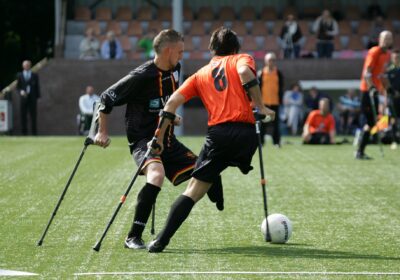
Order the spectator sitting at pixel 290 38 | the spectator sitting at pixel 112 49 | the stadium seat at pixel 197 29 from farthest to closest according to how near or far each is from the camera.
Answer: the stadium seat at pixel 197 29, the spectator sitting at pixel 112 49, the spectator sitting at pixel 290 38

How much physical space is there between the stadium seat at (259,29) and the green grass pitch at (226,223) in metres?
16.4

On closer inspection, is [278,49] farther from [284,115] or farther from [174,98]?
[174,98]

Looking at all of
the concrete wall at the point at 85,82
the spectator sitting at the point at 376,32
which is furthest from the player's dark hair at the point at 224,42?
the spectator sitting at the point at 376,32

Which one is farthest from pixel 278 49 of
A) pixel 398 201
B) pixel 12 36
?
pixel 398 201

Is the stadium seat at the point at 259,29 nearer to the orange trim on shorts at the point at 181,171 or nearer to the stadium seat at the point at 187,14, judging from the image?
the stadium seat at the point at 187,14

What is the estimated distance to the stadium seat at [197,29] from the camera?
117 ft

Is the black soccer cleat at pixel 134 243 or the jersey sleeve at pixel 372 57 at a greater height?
the jersey sleeve at pixel 372 57

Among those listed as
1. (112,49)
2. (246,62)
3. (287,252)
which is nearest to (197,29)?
(112,49)

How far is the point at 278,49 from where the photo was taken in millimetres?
34844

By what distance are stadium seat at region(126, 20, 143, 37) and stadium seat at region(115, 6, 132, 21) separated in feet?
1.40

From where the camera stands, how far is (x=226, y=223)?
1103 cm

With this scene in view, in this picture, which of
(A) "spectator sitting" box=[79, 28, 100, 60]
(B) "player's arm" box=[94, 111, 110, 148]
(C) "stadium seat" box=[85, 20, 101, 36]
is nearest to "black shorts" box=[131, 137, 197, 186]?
(B) "player's arm" box=[94, 111, 110, 148]

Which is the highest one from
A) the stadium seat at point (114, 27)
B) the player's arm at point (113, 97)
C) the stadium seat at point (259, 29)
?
the player's arm at point (113, 97)

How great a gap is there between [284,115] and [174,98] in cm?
2295
